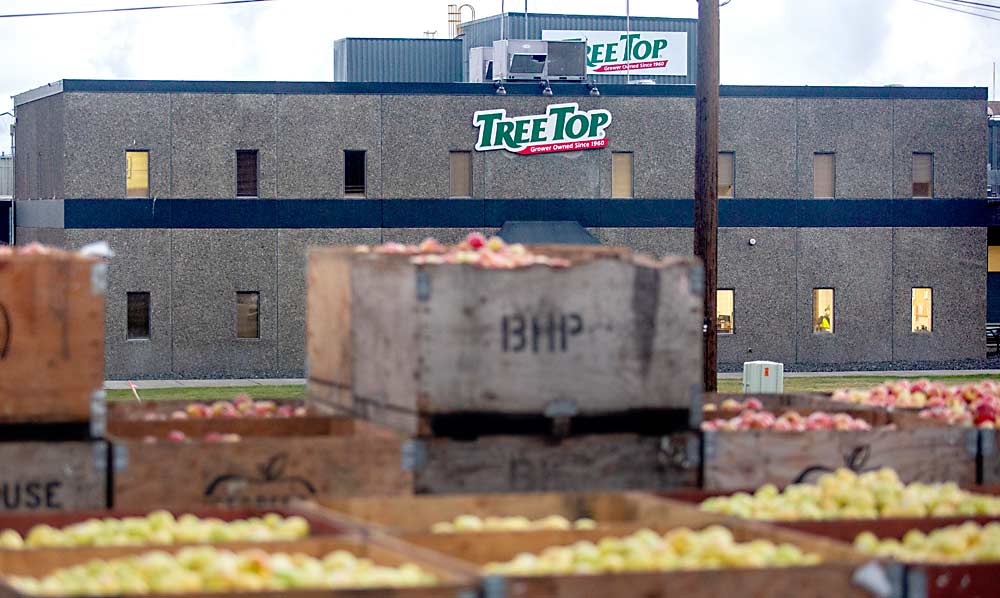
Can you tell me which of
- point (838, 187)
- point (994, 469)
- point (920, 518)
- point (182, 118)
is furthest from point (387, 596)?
point (838, 187)

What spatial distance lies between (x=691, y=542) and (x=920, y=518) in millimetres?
1480

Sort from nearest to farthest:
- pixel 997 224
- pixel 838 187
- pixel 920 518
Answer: pixel 920 518 < pixel 838 187 < pixel 997 224

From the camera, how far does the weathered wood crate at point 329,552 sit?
6340 mm

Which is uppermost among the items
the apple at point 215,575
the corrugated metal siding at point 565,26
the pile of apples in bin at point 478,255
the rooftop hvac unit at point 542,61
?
the corrugated metal siding at point 565,26

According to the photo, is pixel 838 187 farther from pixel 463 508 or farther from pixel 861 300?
pixel 463 508

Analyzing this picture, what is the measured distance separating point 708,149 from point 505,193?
2072 cm

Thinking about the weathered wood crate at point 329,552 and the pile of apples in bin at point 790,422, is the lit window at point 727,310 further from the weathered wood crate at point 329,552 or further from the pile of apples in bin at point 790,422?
the weathered wood crate at point 329,552

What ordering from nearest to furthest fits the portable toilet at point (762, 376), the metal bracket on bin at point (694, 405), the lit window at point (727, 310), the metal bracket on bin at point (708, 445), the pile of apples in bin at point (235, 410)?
the metal bracket on bin at point (694, 405) → the metal bracket on bin at point (708, 445) → the pile of apples in bin at point (235, 410) → the portable toilet at point (762, 376) → the lit window at point (727, 310)

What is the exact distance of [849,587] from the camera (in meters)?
7.02

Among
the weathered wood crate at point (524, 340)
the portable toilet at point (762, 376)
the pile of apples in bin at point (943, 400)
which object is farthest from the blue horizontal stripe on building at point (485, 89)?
the weathered wood crate at point (524, 340)

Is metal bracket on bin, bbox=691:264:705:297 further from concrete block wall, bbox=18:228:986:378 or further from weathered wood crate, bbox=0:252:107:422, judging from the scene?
concrete block wall, bbox=18:228:986:378

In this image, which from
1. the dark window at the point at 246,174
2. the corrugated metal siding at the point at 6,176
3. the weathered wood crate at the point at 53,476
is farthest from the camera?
the corrugated metal siding at the point at 6,176

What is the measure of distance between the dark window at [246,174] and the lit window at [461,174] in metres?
4.82

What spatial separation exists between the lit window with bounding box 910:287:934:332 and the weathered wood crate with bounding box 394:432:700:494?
1375 inches
